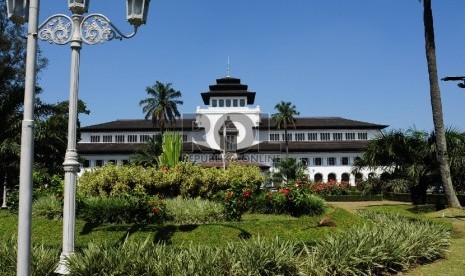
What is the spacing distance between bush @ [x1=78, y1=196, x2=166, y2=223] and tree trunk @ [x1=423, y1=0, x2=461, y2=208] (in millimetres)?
13910

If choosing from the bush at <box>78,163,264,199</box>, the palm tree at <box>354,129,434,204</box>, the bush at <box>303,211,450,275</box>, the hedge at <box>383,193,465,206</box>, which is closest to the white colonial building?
the hedge at <box>383,193,465,206</box>

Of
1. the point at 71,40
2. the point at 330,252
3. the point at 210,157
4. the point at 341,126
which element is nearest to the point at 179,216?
the point at 330,252

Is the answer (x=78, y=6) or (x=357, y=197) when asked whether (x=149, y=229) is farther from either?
(x=357, y=197)

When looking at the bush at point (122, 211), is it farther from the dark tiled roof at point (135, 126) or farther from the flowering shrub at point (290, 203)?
the dark tiled roof at point (135, 126)

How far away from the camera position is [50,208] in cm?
1202

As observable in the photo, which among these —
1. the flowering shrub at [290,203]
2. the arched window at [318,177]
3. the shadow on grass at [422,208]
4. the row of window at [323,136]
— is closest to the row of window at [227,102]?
the row of window at [323,136]

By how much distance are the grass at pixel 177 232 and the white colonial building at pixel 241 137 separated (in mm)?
48310

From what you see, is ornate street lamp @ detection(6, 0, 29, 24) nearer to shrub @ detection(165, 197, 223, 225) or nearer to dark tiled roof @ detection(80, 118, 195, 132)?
shrub @ detection(165, 197, 223, 225)

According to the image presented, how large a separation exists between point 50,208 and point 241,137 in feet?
169

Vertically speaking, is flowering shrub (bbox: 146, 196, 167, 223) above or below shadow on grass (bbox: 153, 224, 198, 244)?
above

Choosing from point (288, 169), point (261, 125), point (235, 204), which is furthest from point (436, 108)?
point (261, 125)

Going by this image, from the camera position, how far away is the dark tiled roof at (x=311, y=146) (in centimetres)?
6178

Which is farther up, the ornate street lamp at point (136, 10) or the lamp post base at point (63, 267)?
the ornate street lamp at point (136, 10)

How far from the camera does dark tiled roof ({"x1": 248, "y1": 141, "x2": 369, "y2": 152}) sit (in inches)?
2432
